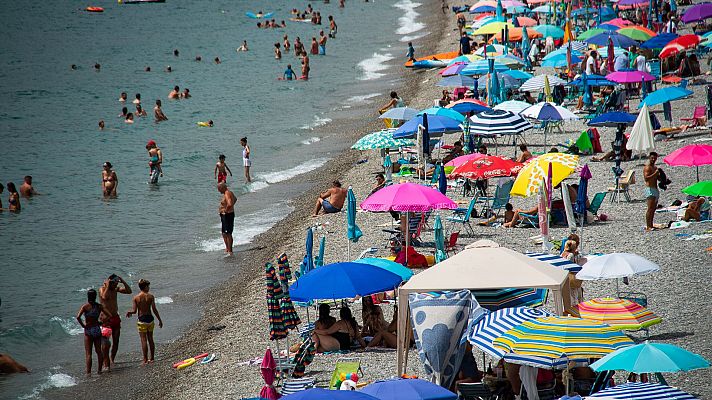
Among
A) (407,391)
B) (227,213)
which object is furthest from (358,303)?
(407,391)

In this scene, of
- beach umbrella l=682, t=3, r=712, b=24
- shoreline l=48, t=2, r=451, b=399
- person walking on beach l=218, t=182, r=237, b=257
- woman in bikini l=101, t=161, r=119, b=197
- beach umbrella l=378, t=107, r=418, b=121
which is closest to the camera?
shoreline l=48, t=2, r=451, b=399

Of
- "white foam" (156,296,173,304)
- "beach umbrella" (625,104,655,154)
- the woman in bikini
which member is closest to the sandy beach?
"white foam" (156,296,173,304)

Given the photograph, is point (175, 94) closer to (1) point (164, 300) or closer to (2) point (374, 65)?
(2) point (374, 65)

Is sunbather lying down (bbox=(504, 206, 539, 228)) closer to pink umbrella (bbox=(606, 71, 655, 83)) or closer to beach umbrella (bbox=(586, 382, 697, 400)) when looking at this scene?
pink umbrella (bbox=(606, 71, 655, 83))

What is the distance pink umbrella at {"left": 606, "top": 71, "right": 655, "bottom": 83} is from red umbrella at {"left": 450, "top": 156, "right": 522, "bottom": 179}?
7820mm

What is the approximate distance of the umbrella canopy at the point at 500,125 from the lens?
1875 cm

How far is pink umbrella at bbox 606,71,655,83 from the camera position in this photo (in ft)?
75.8

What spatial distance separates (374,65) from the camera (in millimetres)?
44312

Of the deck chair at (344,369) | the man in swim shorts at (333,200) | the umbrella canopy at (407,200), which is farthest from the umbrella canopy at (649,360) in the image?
the man in swim shorts at (333,200)

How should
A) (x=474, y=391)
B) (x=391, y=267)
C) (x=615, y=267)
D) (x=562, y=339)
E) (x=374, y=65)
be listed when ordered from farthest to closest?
(x=374, y=65)
(x=391, y=267)
(x=615, y=267)
(x=474, y=391)
(x=562, y=339)

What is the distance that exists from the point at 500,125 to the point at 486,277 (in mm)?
9383

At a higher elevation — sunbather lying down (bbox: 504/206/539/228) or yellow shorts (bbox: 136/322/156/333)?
sunbather lying down (bbox: 504/206/539/228)

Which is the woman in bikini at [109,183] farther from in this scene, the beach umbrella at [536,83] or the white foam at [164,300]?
the beach umbrella at [536,83]

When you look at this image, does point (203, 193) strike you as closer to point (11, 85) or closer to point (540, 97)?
point (540, 97)
